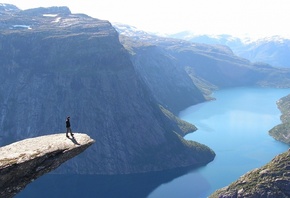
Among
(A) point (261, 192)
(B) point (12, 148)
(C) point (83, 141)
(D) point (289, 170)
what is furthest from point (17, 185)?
(D) point (289, 170)

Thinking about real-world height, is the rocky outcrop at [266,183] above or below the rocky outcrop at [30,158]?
below

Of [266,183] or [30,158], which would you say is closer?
[30,158]

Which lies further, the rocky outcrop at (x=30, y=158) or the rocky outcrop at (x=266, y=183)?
the rocky outcrop at (x=266, y=183)

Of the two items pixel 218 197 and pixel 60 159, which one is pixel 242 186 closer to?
pixel 218 197

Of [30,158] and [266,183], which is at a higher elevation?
[30,158]

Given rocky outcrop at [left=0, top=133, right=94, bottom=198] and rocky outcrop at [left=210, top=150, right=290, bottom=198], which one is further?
rocky outcrop at [left=210, top=150, right=290, bottom=198]
